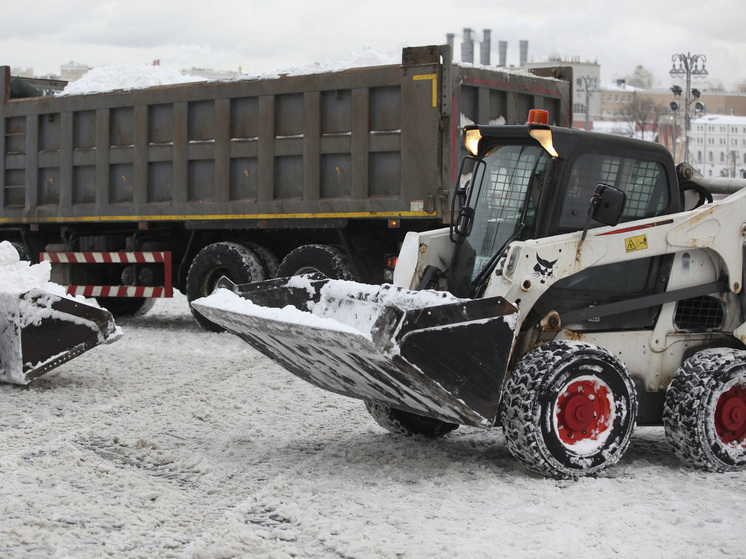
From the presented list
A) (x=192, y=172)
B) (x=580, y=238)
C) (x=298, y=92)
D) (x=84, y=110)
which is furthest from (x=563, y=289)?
(x=84, y=110)

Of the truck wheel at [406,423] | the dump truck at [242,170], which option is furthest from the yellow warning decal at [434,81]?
the truck wheel at [406,423]

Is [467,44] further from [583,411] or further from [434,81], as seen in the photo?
[583,411]

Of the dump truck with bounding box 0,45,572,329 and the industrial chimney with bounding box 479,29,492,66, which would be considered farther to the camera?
the industrial chimney with bounding box 479,29,492,66

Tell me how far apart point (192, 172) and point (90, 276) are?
246cm

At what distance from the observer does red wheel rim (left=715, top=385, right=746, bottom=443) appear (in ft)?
18.1

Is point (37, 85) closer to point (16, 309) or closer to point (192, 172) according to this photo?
point (192, 172)

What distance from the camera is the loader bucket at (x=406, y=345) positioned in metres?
4.69

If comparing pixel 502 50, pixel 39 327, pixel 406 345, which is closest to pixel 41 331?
pixel 39 327

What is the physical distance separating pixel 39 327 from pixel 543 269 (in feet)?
14.1

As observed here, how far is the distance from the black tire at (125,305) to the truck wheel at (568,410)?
924 cm

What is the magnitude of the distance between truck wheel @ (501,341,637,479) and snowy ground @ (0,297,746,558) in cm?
14

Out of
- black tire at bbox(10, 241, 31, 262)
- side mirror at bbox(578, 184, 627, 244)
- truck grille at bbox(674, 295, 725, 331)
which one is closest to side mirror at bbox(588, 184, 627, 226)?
side mirror at bbox(578, 184, 627, 244)

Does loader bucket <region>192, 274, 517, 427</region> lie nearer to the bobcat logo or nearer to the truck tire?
the bobcat logo

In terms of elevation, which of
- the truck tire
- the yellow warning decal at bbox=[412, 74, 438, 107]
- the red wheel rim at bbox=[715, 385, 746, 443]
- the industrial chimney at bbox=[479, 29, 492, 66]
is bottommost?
the red wheel rim at bbox=[715, 385, 746, 443]
